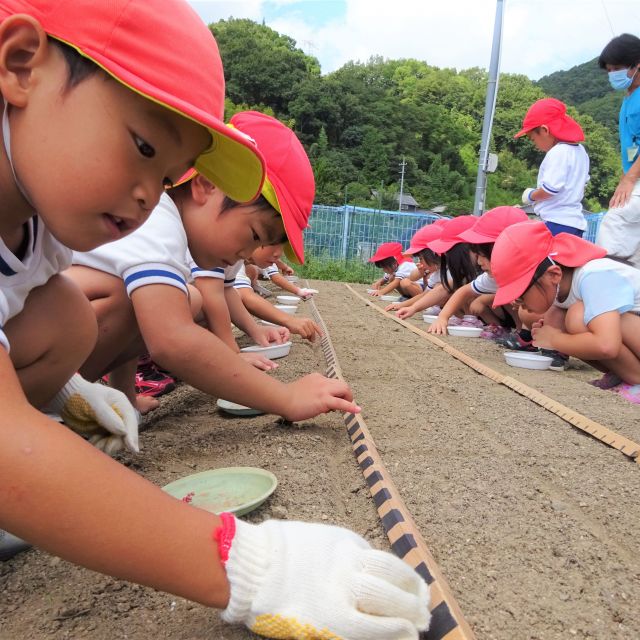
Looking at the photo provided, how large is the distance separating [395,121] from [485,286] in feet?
175

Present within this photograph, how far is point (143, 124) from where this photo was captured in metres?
0.88

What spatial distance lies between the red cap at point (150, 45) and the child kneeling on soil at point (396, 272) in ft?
24.5

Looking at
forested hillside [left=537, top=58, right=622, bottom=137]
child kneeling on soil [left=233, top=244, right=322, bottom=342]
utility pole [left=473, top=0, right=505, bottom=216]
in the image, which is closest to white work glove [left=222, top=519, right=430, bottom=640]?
child kneeling on soil [left=233, top=244, right=322, bottom=342]

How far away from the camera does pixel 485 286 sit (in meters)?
4.92

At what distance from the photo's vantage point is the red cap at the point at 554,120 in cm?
489

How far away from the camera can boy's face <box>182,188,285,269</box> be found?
6.37 ft

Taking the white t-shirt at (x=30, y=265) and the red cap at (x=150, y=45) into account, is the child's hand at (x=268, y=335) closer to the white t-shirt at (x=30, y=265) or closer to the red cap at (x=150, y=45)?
the white t-shirt at (x=30, y=265)

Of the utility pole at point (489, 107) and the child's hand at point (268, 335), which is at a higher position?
the utility pole at point (489, 107)

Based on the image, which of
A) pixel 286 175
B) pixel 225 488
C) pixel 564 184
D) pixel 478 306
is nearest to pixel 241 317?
pixel 286 175

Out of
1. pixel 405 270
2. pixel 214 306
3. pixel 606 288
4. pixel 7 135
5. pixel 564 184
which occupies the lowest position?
pixel 405 270

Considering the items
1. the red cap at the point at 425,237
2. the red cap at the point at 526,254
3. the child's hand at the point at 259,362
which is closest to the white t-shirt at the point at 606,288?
the red cap at the point at 526,254

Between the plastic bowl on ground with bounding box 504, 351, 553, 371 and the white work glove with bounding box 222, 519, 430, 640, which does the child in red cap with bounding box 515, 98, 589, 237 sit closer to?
the plastic bowl on ground with bounding box 504, 351, 553, 371

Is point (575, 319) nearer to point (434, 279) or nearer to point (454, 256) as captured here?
point (454, 256)

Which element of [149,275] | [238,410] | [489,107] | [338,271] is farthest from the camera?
[338,271]
